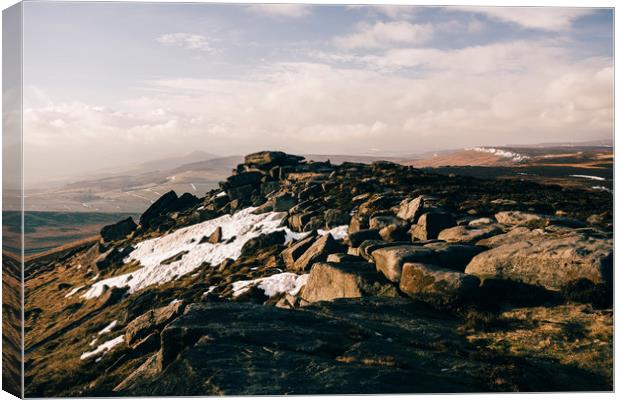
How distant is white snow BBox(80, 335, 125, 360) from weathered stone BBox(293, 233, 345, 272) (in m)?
10.5

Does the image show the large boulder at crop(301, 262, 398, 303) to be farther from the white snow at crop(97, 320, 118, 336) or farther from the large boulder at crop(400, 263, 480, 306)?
the white snow at crop(97, 320, 118, 336)

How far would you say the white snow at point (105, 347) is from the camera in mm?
24158

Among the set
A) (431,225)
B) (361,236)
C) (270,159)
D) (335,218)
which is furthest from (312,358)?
(270,159)

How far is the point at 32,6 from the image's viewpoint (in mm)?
15656

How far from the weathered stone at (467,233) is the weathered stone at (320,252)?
6.29 metres

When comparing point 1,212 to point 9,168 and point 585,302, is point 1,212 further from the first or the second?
point 585,302

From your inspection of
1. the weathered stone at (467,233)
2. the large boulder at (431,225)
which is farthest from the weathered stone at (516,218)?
the large boulder at (431,225)

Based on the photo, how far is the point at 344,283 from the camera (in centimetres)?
1891

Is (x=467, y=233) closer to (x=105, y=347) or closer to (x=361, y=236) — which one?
(x=361, y=236)

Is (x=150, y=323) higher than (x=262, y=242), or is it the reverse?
(x=262, y=242)

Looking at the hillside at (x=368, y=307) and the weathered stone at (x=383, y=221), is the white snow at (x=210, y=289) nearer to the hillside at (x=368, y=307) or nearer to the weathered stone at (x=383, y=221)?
the hillside at (x=368, y=307)

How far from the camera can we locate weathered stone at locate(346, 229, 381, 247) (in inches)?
984

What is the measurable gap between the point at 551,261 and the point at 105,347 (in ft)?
73.0

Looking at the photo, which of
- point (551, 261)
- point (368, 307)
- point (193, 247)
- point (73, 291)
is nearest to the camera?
point (368, 307)
